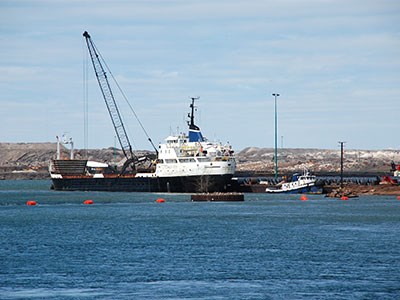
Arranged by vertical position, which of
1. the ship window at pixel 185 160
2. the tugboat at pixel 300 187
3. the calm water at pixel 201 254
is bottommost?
the calm water at pixel 201 254

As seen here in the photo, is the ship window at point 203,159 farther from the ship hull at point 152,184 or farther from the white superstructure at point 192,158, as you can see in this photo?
the ship hull at point 152,184

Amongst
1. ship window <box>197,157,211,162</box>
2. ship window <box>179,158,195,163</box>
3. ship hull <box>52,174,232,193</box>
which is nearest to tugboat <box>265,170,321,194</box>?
ship hull <box>52,174,232,193</box>

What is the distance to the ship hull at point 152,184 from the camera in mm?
164625

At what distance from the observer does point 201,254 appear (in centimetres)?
7069

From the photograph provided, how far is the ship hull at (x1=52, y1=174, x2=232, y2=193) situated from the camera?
6481 inches

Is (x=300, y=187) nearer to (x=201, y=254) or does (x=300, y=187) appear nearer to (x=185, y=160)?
(x=185, y=160)

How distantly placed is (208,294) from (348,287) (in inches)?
318

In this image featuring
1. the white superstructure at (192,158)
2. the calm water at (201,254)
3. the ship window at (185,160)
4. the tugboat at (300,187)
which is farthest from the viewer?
the tugboat at (300,187)

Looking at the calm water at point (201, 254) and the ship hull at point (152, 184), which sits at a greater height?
the ship hull at point (152, 184)

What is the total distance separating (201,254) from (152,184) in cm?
10656

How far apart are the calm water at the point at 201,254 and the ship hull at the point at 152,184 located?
3840 centimetres

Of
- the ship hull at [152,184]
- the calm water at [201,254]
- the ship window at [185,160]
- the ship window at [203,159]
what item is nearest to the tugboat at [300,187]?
the ship hull at [152,184]

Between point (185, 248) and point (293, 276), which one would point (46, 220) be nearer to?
point (185, 248)

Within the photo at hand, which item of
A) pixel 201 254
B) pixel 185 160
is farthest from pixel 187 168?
pixel 201 254
